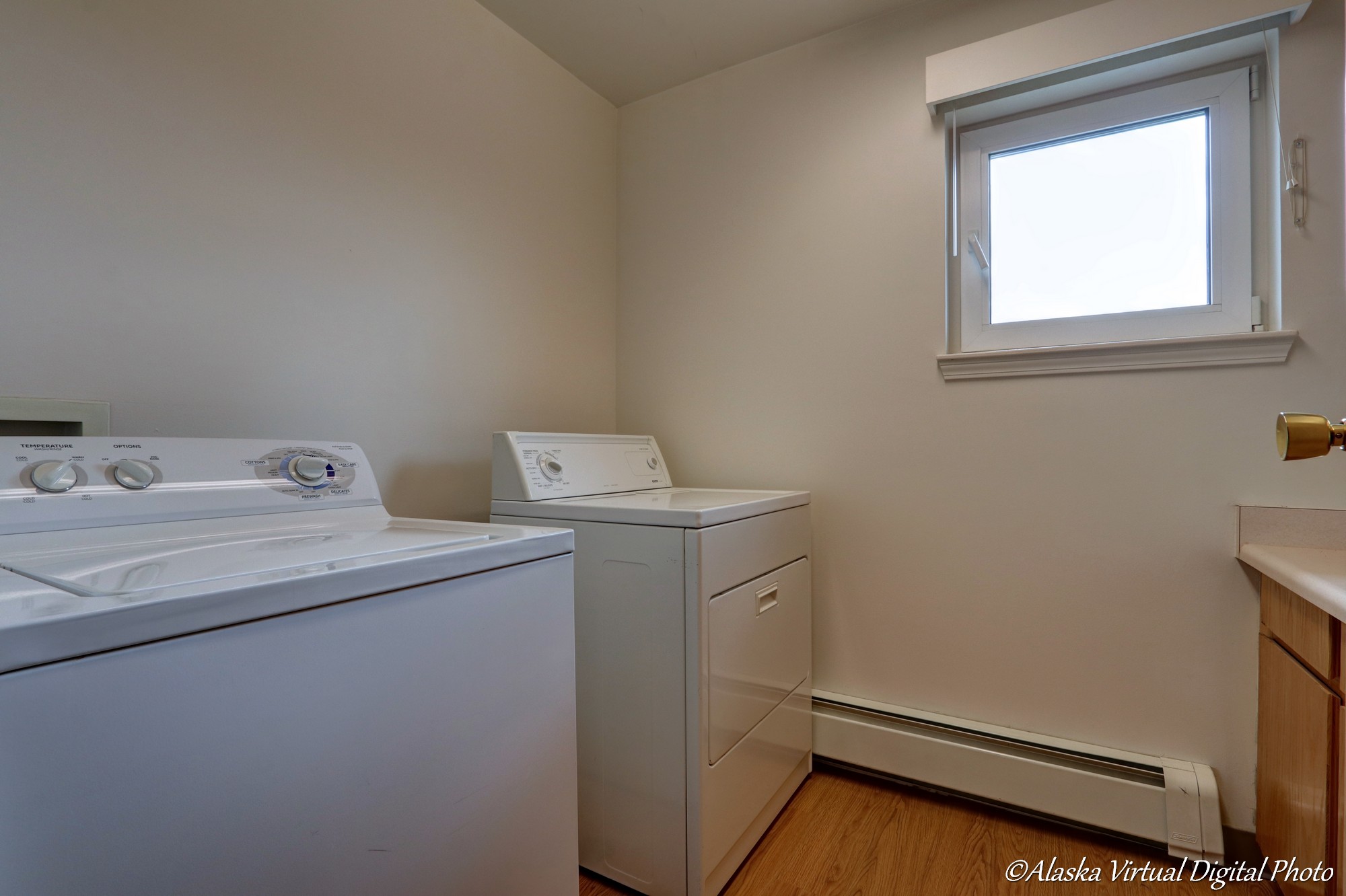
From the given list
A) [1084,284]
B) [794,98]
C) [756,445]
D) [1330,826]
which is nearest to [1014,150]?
[1084,284]

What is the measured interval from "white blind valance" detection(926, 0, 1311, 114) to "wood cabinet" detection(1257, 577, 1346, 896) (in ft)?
3.99

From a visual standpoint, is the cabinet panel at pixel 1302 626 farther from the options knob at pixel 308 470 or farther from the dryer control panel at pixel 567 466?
the options knob at pixel 308 470

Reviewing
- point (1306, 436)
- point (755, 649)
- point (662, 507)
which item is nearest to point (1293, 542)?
point (1306, 436)

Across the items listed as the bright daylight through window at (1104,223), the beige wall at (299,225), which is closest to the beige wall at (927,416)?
Result: the bright daylight through window at (1104,223)

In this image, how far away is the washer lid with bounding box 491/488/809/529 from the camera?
1342 millimetres

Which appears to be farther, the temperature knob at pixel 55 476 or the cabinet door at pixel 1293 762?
the cabinet door at pixel 1293 762

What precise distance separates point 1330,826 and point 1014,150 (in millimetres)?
1624

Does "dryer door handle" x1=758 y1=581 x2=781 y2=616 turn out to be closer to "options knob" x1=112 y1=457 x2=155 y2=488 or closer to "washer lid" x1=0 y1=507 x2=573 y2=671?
"washer lid" x1=0 y1=507 x2=573 y2=671

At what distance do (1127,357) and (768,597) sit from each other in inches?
41.1

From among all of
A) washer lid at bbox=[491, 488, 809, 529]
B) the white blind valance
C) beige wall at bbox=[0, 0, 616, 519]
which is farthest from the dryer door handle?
the white blind valance

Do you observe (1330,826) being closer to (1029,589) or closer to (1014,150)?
(1029,589)

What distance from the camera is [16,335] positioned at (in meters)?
1.03

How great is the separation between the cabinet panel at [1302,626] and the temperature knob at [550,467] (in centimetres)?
151

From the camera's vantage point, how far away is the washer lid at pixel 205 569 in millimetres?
524
